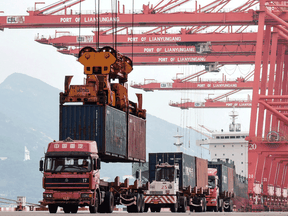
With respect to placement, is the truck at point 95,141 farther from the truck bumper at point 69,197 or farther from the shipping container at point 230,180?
the shipping container at point 230,180

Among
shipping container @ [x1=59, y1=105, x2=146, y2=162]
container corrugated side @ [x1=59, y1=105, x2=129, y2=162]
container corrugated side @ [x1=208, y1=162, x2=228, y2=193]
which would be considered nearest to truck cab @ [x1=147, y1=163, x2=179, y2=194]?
shipping container @ [x1=59, y1=105, x2=146, y2=162]

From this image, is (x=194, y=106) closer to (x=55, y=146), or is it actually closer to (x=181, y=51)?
(x=181, y=51)

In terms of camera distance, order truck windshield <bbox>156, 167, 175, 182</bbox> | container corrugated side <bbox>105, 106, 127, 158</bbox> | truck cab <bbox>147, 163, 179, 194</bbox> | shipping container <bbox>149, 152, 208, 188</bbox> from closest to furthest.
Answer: container corrugated side <bbox>105, 106, 127, 158</bbox>
truck cab <bbox>147, 163, 179, 194</bbox>
truck windshield <bbox>156, 167, 175, 182</bbox>
shipping container <bbox>149, 152, 208, 188</bbox>

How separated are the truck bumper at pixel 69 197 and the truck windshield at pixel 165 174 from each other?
7.93 metres

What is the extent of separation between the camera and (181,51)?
42.8m

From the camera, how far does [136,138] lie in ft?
71.7

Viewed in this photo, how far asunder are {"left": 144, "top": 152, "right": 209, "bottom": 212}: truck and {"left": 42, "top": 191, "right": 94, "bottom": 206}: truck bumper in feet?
24.5

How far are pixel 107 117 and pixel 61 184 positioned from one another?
3574mm

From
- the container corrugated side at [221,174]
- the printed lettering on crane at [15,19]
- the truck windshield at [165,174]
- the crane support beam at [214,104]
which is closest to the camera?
the truck windshield at [165,174]

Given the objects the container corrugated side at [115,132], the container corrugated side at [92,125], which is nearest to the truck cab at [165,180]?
the container corrugated side at [115,132]

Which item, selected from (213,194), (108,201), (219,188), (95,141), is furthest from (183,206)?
(219,188)

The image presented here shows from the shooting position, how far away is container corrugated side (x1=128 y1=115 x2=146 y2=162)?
68.6 ft

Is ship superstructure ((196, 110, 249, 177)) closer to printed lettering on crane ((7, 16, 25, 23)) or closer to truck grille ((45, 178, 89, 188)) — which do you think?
printed lettering on crane ((7, 16, 25, 23))

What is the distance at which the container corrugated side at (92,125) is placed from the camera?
58.9ft
